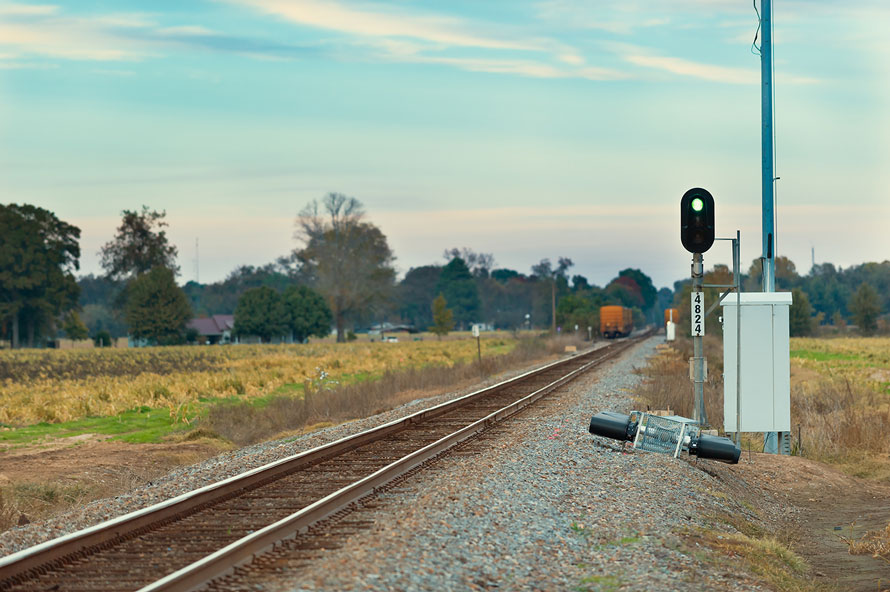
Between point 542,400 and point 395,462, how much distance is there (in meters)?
11.6

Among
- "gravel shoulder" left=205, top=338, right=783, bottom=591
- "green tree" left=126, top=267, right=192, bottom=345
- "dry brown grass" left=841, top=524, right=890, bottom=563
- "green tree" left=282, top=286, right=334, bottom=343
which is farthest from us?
"green tree" left=282, top=286, right=334, bottom=343

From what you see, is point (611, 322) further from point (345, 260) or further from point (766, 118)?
point (766, 118)

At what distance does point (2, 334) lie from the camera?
102 meters

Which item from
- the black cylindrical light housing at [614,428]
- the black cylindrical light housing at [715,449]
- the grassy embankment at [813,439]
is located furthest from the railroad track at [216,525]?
the grassy embankment at [813,439]

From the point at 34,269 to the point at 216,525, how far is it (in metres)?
98.8

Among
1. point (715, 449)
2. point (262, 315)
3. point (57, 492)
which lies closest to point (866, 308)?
point (262, 315)

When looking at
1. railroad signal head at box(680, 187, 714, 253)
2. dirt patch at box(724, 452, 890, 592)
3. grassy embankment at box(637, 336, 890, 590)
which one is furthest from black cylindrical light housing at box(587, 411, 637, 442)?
Answer: grassy embankment at box(637, 336, 890, 590)

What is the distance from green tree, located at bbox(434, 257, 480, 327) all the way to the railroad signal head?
17102 cm

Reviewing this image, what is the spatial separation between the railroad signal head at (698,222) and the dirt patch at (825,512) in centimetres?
360

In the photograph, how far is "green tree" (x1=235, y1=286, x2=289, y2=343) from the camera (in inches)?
4245

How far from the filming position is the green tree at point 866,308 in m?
122

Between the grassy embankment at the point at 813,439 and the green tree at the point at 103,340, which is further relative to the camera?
the green tree at the point at 103,340

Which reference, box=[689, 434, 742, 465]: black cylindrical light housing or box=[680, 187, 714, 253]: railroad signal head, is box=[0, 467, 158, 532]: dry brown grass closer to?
box=[689, 434, 742, 465]: black cylindrical light housing

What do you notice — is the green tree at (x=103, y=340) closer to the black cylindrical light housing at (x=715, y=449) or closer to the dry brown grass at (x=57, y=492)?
the dry brown grass at (x=57, y=492)
